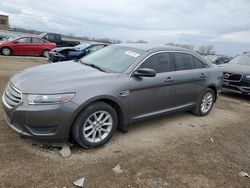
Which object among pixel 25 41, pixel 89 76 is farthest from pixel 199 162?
pixel 25 41

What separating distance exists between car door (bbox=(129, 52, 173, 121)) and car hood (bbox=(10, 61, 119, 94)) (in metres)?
0.47

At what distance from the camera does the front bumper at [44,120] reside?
3.47 metres

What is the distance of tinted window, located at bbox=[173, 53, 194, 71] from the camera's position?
5.29 meters

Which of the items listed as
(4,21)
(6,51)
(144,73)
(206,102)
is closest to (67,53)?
(6,51)

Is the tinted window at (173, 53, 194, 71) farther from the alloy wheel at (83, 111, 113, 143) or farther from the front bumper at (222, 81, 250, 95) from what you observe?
the front bumper at (222, 81, 250, 95)

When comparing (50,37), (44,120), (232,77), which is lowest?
(50,37)

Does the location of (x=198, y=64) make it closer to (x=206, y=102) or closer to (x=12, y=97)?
(x=206, y=102)

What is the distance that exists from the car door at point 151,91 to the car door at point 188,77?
0.79 feet

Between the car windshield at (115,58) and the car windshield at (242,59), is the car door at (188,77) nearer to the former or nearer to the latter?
the car windshield at (115,58)

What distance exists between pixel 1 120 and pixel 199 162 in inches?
136

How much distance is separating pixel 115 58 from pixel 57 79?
138cm

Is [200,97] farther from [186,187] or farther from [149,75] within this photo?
[186,187]

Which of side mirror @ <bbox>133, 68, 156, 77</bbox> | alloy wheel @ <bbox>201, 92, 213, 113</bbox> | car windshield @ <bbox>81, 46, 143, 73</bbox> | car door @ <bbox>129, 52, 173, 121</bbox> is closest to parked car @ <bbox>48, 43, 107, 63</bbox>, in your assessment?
car windshield @ <bbox>81, 46, 143, 73</bbox>

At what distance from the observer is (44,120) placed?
137 inches
